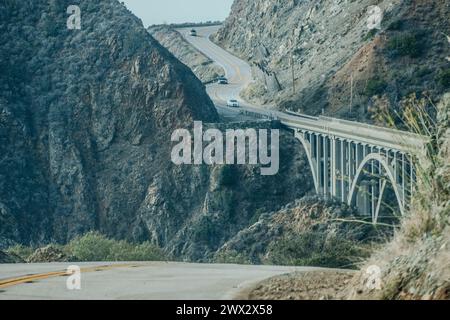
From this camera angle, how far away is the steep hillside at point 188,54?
155 m

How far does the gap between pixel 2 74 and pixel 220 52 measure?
195ft

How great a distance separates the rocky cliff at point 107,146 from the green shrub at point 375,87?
853 centimetres

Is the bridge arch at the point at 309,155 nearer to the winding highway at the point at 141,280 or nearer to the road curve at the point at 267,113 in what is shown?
the road curve at the point at 267,113

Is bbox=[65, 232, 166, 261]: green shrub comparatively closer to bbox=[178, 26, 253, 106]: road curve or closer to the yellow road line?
the yellow road line

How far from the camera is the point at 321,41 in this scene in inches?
5315

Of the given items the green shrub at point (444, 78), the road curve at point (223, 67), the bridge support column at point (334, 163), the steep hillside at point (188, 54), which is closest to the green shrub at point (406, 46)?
the green shrub at point (444, 78)

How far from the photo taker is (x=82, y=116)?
368 ft

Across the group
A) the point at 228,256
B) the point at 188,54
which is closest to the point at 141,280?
the point at 228,256

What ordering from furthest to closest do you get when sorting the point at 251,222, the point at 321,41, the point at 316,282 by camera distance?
the point at 321,41
the point at 251,222
the point at 316,282

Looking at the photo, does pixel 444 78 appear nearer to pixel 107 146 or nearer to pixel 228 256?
pixel 107 146

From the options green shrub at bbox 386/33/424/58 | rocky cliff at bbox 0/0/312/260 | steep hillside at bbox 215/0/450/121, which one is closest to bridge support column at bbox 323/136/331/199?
steep hillside at bbox 215/0/450/121
